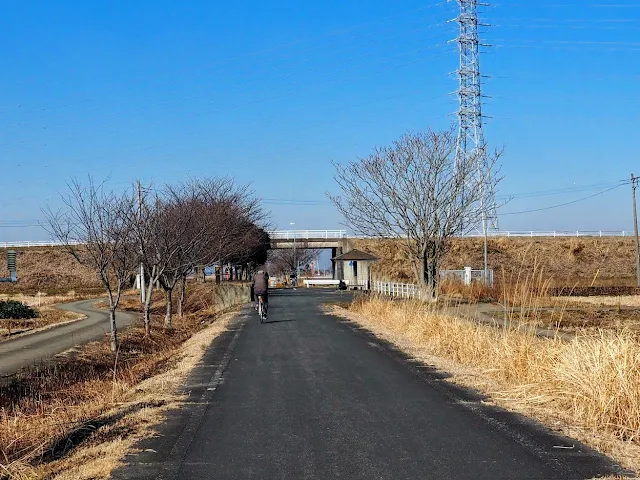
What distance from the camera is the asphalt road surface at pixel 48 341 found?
701 inches

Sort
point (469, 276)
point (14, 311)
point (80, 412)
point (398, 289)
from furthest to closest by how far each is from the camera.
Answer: point (469, 276) → point (398, 289) → point (14, 311) → point (80, 412)

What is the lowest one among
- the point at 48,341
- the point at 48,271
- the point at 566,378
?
the point at 48,341

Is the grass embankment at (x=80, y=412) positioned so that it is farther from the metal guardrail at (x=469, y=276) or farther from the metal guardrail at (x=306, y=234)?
the metal guardrail at (x=306, y=234)

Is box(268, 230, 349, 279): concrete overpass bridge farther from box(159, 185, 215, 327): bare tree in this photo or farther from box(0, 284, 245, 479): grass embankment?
box(0, 284, 245, 479): grass embankment

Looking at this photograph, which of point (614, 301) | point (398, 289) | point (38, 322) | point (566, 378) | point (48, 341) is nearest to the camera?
point (566, 378)

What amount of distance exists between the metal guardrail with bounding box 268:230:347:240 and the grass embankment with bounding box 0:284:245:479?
5595cm

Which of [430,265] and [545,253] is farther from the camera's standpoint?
[545,253]

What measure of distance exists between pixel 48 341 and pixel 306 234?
53529 millimetres

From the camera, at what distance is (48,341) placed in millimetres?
22625

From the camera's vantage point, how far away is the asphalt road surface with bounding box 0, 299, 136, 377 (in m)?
17.8

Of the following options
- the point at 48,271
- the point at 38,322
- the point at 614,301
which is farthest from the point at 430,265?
the point at 48,271

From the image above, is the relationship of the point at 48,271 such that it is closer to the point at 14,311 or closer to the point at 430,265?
the point at 14,311

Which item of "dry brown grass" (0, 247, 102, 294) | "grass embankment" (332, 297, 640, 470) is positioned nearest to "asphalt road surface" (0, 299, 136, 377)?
"grass embankment" (332, 297, 640, 470)

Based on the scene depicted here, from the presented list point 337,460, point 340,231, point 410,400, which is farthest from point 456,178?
point 340,231
